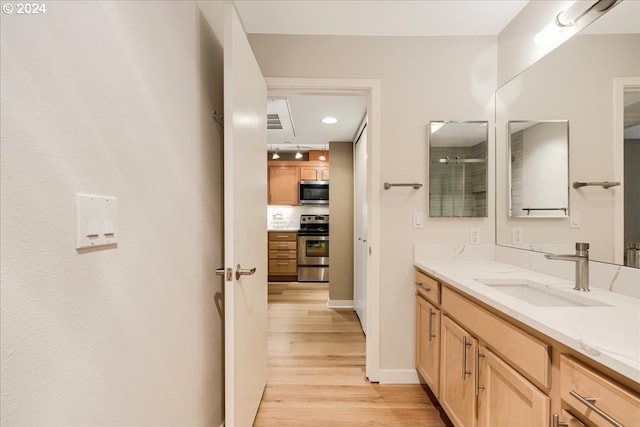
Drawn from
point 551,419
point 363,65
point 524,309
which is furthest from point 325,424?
point 363,65

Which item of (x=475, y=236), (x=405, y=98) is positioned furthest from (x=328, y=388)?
(x=405, y=98)

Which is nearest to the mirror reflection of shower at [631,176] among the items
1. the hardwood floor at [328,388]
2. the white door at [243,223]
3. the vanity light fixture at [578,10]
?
the vanity light fixture at [578,10]

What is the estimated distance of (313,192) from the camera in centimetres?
549

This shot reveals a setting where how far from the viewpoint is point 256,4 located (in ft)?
5.69

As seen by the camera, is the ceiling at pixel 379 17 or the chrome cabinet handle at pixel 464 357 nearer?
the chrome cabinet handle at pixel 464 357

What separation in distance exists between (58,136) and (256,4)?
161 cm

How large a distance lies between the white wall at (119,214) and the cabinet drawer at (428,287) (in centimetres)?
131

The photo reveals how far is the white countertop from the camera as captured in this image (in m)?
0.69

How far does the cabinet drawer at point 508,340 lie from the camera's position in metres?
0.90

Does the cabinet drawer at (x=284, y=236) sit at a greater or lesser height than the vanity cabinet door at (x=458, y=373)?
greater

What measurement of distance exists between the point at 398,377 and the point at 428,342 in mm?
424

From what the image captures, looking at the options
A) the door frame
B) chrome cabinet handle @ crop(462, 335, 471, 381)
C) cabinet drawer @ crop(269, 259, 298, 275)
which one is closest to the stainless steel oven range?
cabinet drawer @ crop(269, 259, 298, 275)

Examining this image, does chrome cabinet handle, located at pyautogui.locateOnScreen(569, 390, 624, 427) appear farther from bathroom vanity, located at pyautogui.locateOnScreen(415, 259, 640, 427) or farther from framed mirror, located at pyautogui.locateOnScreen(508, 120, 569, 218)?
framed mirror, located at pyautogui.locateOnScreen(508, 120, 569, 218)

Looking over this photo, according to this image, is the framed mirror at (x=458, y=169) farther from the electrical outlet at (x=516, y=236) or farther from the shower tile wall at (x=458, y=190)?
the electrical outlet at (x=516, y=236)
